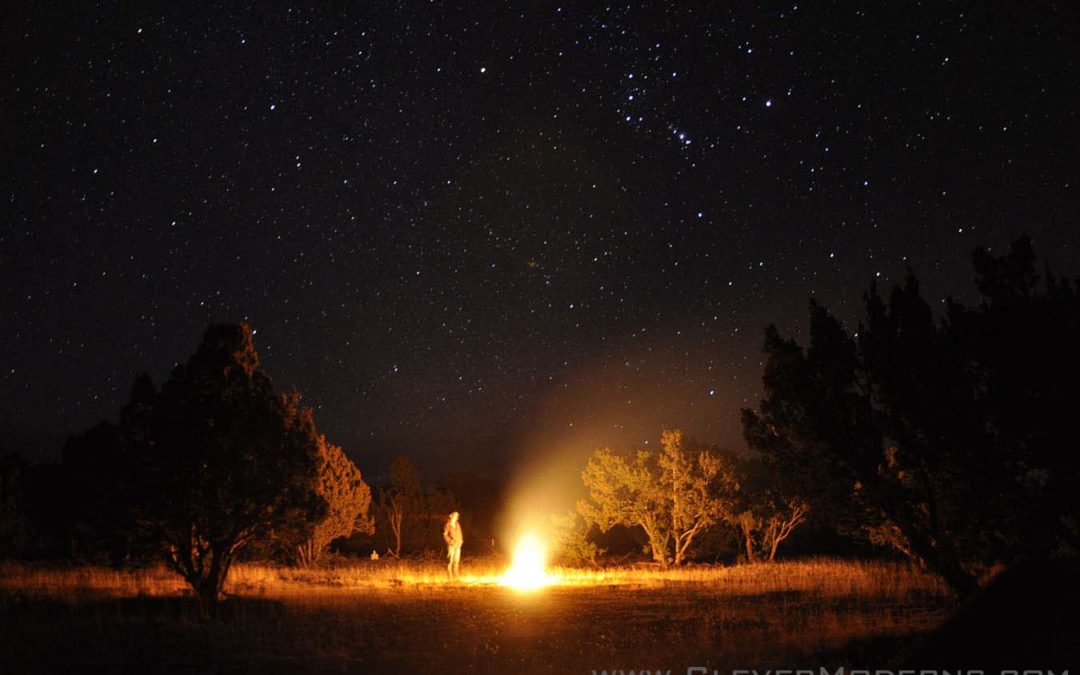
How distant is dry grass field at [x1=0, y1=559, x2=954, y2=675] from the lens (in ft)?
36.3

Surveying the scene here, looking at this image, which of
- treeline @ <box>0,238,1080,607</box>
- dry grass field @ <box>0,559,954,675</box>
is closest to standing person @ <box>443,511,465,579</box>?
dry grass field @ <box>0,559,954,675</box>

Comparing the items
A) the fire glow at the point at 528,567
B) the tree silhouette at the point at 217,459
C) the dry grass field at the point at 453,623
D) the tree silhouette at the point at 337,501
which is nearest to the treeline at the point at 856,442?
the tree silhouette at the point at 217,459

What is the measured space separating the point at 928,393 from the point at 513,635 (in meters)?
9.27

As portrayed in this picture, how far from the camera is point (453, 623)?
591 inches

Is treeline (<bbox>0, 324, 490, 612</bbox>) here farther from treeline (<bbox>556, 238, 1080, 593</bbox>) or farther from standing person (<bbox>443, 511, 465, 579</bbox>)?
treeline (<bbox>556, 238, 1080, 593</bbox>)

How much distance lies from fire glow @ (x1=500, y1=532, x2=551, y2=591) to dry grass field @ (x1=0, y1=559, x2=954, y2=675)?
78 cm

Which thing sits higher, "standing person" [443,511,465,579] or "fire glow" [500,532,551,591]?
"standing person" [443,511,465,579]

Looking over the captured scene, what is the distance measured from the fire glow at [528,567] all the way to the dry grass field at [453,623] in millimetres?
779

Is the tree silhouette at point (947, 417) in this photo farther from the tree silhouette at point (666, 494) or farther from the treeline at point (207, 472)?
the tree silhouette at point (666, 494)

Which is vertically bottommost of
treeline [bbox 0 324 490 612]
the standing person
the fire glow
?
the fire glow

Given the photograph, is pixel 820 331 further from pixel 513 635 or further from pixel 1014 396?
pixel 513 635

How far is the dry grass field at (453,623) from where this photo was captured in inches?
436

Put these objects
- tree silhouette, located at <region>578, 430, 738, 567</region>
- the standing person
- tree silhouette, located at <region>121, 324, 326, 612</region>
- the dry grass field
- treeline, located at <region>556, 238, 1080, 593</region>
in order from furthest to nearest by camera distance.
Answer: tree silhouette, located at <region>578, 430, 738, 567</region> → the standing person → tree silhouette, located at <region>121, 324, 326, 612</region> → treeline, located at <region>556, 238, 1080, 593</region> → the dry grass field

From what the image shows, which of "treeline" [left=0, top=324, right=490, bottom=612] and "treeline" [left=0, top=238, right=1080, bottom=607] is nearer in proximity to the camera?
"treeline" [left=0, top=238, right=1080, bottom=607]
